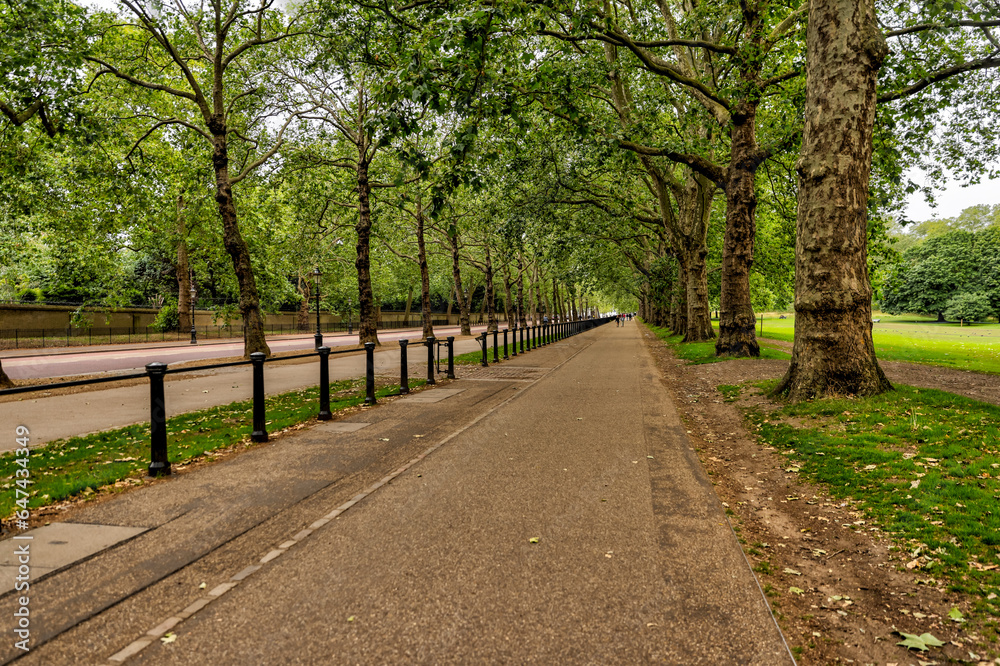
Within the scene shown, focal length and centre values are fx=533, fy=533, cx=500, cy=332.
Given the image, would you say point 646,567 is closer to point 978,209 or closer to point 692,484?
point 692,484

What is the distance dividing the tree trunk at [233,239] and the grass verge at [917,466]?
14520 mm

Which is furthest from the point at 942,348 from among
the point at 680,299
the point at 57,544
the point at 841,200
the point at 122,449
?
the point at 57,544

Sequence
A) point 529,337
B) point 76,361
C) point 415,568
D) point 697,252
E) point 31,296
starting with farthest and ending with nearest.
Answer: point 31,296
point 529,337
point 697,252
point 76,361
point 415,568

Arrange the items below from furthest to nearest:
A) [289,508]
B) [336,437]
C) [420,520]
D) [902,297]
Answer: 1. [902,297]
2. [336,437]
3. [289,508]
4. [420,520]

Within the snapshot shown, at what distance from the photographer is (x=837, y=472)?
16.7 ft

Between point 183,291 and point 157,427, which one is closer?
point 157,427

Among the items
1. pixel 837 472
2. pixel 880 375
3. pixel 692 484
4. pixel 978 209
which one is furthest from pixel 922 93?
pixel 978 209

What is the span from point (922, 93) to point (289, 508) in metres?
16.8

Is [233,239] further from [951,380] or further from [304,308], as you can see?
[304,308]

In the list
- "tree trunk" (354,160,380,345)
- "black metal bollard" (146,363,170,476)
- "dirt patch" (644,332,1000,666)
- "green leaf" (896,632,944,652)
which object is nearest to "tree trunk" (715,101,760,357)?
"dirt patch" (644,332,1000,666)

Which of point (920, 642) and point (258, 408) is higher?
point (258, 408)

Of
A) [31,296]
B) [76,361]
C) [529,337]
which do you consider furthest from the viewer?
[31,296]

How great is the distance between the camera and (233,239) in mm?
16141

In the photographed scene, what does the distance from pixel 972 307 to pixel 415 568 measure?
76.8 meters
